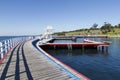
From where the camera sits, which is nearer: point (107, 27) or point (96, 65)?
point (96, 65)

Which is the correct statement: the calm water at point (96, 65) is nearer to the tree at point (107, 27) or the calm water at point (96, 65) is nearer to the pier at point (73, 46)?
the pier at point (73, 46)

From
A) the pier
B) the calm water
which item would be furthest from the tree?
the calm water

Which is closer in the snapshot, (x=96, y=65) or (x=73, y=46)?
(x=96, y=65)

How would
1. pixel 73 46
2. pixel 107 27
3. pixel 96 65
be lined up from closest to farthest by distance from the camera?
pixel 96 65
pixel 73 46
pixel 107 27

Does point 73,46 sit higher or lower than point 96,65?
higher

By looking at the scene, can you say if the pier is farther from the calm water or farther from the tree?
the tree

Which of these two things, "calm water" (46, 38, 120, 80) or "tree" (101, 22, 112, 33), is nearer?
"calm water" (46, 38, 120, 80)

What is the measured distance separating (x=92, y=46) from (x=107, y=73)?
2233 cm

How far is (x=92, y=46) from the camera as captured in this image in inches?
1539

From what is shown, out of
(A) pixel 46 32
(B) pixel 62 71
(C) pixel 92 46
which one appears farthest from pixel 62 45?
(B) pixel 62 71

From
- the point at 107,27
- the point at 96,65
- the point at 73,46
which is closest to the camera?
the point at 96,65

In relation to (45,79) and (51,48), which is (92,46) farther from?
(45,79)

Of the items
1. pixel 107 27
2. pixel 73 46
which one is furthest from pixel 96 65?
pixel 107 27

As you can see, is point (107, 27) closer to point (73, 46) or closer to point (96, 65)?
point (73, 46)
